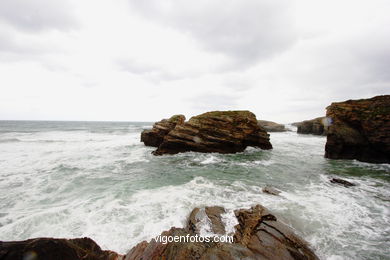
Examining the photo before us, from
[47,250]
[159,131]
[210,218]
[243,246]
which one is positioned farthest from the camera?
[159,131]

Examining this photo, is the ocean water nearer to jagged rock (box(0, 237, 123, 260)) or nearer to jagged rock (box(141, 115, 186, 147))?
jagged rock (box(0, 237, 123, 260))

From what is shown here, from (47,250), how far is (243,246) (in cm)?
390

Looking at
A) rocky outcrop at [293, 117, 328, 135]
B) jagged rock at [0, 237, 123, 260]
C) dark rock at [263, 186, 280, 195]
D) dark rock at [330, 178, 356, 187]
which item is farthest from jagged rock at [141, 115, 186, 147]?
rocky outcrop at [293, 117, 328, 135]

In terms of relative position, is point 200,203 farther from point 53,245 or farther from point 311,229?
point 53,245

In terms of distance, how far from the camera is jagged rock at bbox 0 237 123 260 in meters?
2.66

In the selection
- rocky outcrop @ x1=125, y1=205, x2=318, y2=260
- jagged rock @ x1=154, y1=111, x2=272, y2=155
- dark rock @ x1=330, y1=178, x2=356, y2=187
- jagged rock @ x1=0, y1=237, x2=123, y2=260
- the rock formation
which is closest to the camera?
jagged rock @ x1=0, y1=237, x2=123, y2=260

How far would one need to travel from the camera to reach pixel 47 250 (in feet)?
9.73

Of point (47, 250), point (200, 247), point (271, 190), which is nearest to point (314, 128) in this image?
point (271, 190)

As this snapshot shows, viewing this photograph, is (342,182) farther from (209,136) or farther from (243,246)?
(209,136)

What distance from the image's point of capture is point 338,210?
687cm

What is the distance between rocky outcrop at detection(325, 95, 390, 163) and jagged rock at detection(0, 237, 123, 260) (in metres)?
19.8

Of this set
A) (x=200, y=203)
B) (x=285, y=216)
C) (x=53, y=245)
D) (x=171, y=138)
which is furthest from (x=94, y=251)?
(x=171, y=138)

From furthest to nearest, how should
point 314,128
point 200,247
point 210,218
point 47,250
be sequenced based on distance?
point 314,128
point 210,218
point 200,247
point 47,250

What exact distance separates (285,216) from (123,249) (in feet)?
18.2
